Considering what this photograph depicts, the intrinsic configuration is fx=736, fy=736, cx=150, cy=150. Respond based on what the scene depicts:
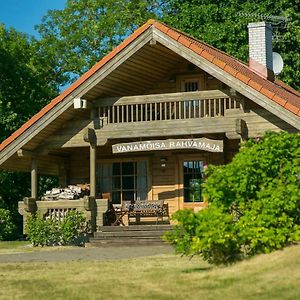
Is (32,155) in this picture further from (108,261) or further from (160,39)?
(108,261)

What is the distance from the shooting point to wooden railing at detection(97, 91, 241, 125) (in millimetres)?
19922

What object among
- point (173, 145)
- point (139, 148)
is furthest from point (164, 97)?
point (139, 148)

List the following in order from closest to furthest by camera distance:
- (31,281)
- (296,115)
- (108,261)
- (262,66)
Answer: (31,281) < (108,261) < (296,115) < (262,66)

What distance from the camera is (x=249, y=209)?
458 inches

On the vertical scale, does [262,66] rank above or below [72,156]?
above

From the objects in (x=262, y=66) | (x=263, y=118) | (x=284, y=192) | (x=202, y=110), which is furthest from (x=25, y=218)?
(x=284, y=192)

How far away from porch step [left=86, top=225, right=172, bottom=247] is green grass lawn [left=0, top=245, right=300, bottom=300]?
20.0ft

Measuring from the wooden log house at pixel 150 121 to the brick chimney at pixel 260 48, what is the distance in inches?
1.4

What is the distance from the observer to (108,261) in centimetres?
1418

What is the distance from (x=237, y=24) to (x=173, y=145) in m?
14.6

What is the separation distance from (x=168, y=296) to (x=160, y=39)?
11.5 m

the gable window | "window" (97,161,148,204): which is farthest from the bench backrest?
the gable window

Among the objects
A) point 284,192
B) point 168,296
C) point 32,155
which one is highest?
point 32,155

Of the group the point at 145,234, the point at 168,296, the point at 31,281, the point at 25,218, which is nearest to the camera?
the point at 168,296
